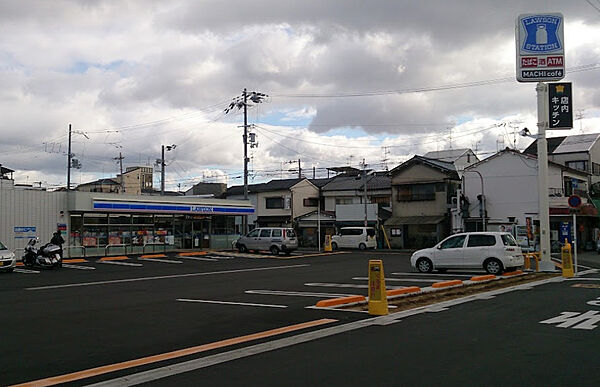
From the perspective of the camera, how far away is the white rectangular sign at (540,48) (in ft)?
73.3

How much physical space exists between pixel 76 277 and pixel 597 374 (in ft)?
64.3

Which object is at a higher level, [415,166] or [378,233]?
[415,166]

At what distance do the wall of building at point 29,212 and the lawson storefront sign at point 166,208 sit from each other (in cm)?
198

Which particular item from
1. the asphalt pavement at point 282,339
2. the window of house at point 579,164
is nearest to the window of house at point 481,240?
the asphalt pavement at point 282,339

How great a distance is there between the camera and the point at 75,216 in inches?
1265

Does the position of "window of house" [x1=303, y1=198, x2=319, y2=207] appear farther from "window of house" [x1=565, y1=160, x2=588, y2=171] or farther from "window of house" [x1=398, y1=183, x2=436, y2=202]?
"window of house" [x1=565, y1=160, x2=588, y2=171]

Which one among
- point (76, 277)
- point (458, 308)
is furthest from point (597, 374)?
point (76, 277)

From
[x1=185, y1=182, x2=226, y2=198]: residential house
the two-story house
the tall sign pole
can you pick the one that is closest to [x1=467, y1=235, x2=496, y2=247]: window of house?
the tall sign pole

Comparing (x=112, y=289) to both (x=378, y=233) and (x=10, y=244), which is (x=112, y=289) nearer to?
(x=10, y=244)

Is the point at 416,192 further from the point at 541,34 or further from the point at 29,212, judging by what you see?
the point at 29,212

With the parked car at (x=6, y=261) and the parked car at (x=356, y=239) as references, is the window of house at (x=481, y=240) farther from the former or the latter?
the parked car at (x=356, y=239)

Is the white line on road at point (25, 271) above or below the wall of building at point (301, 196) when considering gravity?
below

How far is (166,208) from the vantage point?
3609 cm

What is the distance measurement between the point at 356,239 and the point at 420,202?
7.48m
